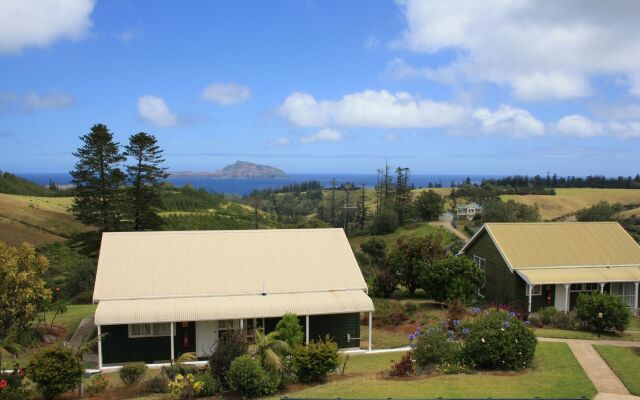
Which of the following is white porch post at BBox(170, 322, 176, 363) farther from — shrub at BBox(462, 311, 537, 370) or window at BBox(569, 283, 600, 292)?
window at BBox(569, 283, 600, 292)

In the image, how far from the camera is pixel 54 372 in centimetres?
1348

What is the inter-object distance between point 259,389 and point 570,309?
60.2 ft

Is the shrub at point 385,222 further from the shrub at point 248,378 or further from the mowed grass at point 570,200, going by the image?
the shrub at point 248,378

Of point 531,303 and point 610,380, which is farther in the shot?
point 531,303

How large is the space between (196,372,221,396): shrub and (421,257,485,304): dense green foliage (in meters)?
14.9

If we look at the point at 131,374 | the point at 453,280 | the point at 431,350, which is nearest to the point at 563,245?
the point at 453,280

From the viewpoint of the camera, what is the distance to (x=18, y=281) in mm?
18969

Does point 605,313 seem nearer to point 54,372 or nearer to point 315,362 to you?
point 315,362

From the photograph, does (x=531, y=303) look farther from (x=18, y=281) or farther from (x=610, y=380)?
(x=18, y=281)

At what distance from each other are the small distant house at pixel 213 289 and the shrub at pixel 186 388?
3.67m

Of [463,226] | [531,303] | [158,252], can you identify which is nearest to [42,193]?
[463,226]

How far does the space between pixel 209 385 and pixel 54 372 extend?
384cm

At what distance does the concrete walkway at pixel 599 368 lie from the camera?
12.9m

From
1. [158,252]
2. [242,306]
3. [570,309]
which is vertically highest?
[158,252]
